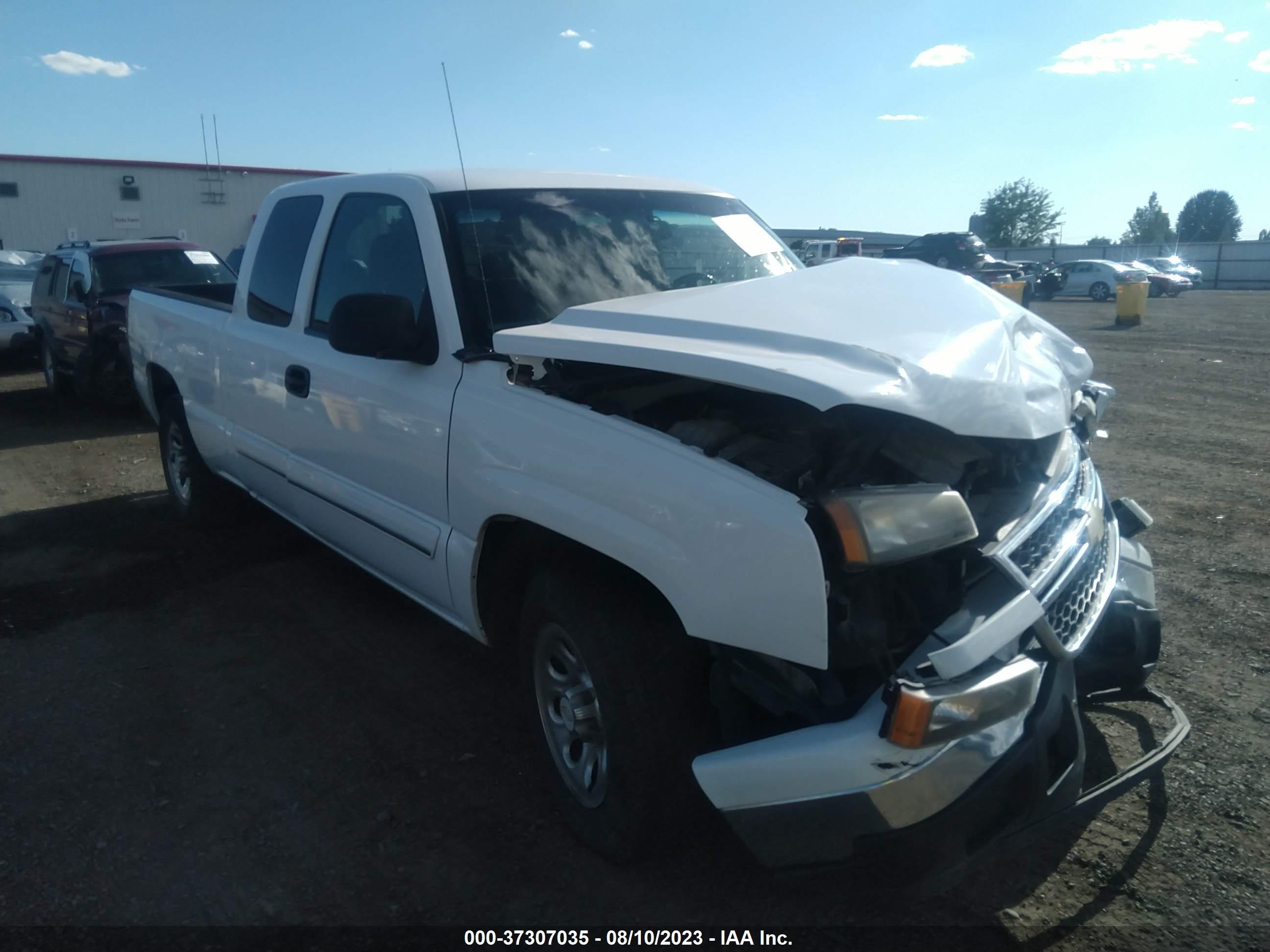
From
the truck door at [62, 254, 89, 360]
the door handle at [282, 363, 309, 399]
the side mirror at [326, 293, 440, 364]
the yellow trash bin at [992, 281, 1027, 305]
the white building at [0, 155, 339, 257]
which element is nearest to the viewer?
the side mirror at [326, 293, 440, 364]

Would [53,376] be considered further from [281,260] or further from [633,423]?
[633,423]

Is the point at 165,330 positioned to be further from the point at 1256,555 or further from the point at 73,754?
the point at 1256,555

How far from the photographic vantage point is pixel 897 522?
2.16m

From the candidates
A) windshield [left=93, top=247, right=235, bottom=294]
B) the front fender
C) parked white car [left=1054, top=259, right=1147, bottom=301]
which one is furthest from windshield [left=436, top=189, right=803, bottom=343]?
parked white car [left=1054, top=259, right=1147, bottom=301]

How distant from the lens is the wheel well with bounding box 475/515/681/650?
272 cm

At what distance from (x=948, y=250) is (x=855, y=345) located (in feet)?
95.3

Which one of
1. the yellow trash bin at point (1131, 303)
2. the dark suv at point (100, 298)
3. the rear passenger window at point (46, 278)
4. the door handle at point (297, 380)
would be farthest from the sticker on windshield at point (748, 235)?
the yellow trash bin at point (1131, 303)

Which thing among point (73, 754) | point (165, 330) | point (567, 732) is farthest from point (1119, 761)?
point (165, 330)

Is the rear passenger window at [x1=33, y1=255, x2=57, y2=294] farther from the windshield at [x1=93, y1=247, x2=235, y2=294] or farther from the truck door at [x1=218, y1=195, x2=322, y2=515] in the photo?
the truck door at [x1=218, y1=195, x2=322, y2=515]

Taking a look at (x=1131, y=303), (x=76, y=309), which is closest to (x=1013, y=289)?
(x=1131, y=303)

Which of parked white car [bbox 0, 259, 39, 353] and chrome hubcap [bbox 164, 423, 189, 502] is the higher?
parked white car [bbox 0, 259, 39, 353]

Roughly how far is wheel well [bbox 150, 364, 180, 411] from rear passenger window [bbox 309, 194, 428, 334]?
2359mm

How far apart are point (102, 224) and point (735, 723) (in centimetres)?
3257

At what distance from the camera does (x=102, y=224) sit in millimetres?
29469
